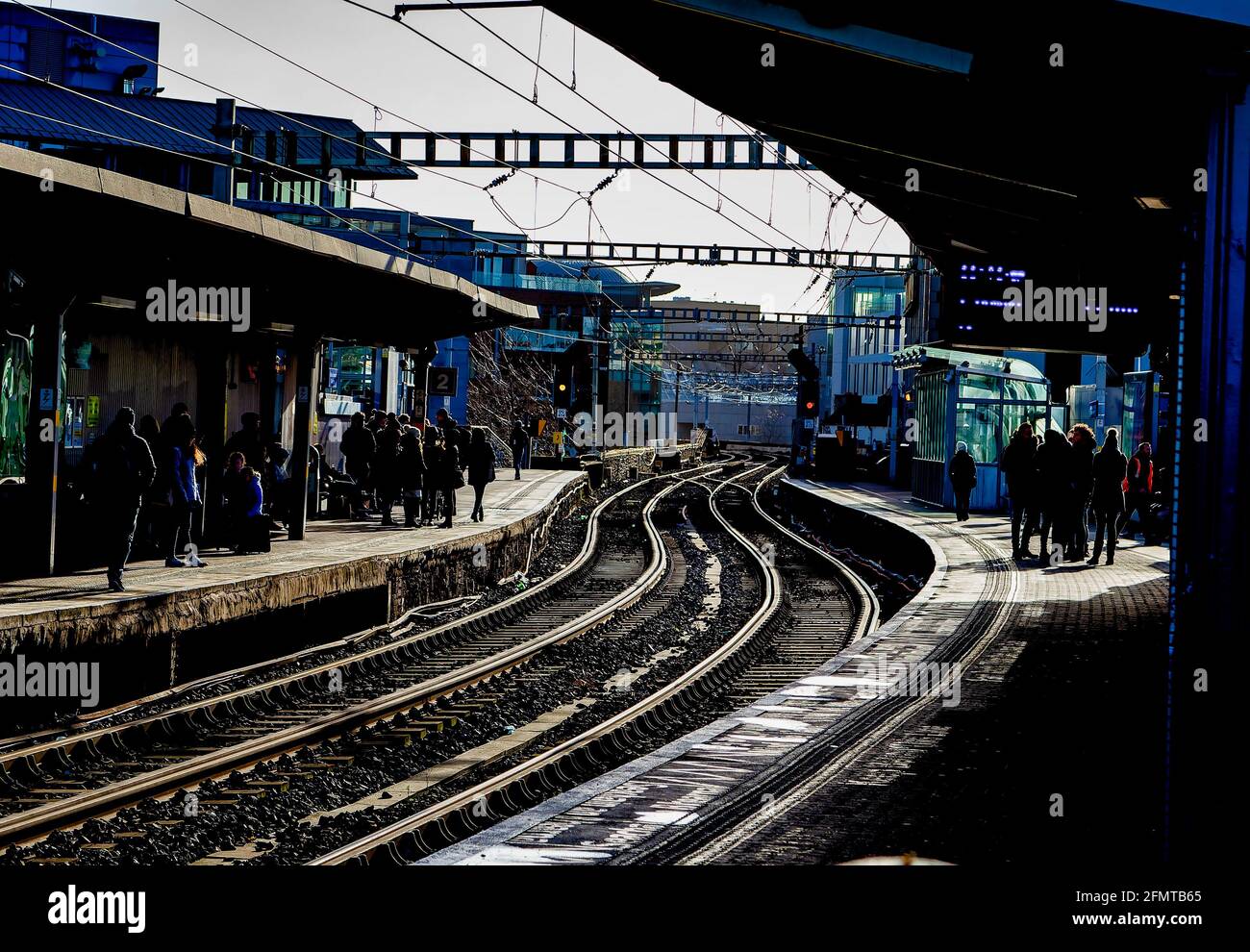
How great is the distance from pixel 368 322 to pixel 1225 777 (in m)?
18.9

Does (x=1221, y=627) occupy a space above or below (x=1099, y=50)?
below

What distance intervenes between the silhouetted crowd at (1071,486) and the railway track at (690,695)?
103 inches

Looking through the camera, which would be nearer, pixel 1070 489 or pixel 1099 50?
pixel 1099 50

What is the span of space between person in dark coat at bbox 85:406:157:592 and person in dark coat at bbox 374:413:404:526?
349 inches

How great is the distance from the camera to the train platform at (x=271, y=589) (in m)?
11.7

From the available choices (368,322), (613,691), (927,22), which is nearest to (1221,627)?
(927,22)

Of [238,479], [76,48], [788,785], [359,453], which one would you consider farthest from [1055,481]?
[76,48]

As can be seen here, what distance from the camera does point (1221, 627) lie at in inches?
184

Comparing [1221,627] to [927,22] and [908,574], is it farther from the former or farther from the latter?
[908,574]

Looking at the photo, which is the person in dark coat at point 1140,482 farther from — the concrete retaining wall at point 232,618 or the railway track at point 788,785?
the concrete retaining wall at point 232,618

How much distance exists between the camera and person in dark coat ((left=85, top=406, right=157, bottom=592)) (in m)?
12.9

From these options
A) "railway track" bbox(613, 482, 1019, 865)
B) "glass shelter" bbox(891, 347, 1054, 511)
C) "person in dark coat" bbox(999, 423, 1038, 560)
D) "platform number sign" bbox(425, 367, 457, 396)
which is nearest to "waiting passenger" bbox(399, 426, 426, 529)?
"platform number sign" bbox(425, 367, 457, 396)

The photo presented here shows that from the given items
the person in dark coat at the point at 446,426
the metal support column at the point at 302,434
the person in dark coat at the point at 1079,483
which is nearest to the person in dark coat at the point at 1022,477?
the person in dark coat at the point at 1079,483

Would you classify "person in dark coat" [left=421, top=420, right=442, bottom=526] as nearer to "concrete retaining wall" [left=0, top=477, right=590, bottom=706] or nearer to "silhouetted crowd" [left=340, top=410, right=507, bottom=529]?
Result: "silhouetted crowd" [left=340, top=410, right=507, bottom=529]
